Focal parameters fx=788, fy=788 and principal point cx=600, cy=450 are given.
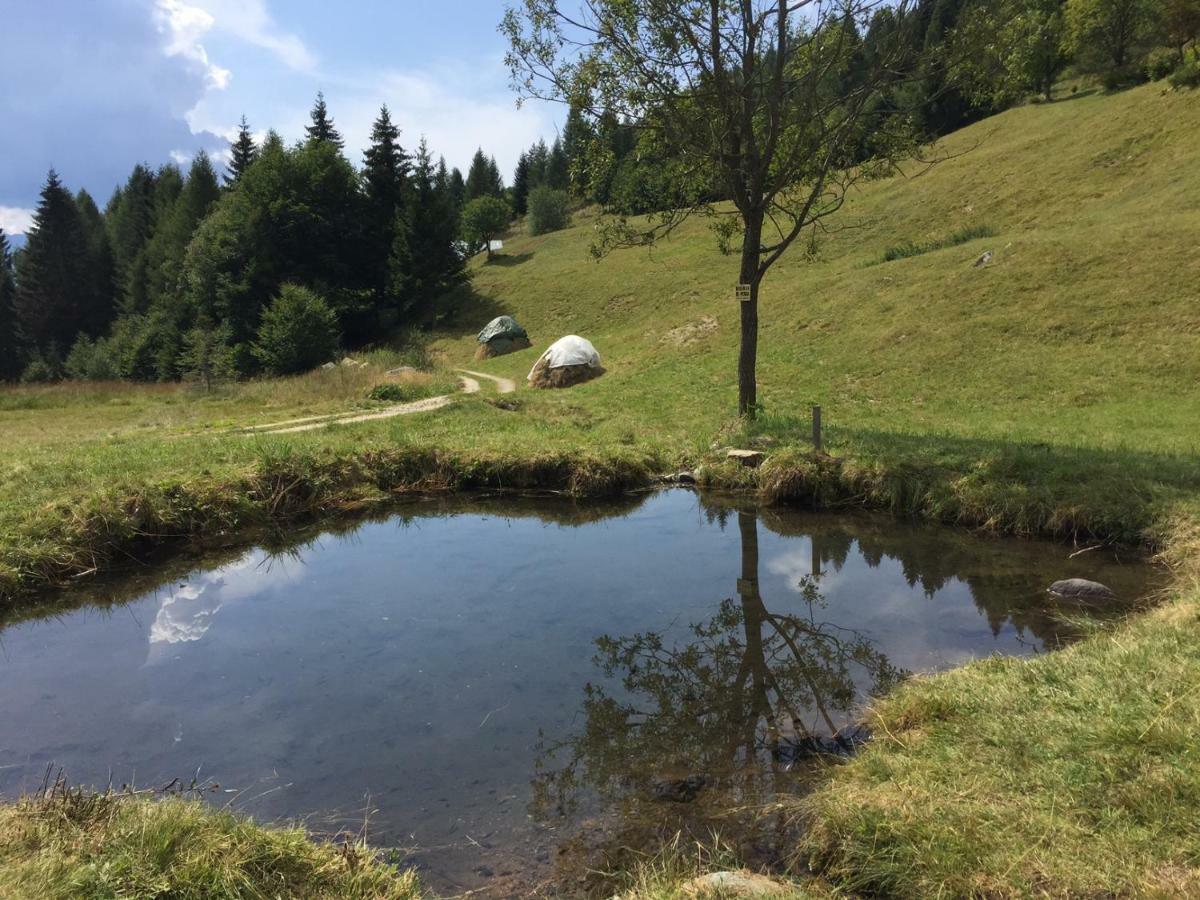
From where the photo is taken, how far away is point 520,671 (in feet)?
27.0

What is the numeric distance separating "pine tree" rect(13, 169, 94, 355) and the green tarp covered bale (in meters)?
49.7

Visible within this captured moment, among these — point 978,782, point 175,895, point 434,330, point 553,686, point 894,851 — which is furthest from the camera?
point 434,330

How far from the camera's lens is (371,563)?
39.7 ft

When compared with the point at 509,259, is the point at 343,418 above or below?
below

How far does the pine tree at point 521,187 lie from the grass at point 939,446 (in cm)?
7223

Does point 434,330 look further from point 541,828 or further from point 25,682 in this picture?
point 541,828

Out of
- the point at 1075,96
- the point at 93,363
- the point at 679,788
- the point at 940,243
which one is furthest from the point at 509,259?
the point at 679,788

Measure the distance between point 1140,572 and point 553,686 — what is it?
25.3ft

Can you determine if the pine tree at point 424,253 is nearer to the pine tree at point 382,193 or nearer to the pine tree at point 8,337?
the pine tree at point 382,193

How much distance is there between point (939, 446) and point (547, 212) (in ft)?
225

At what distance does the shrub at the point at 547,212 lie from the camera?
7769cm

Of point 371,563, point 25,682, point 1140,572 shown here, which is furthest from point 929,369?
point 25,682

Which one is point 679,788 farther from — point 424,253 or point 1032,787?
point 424,253

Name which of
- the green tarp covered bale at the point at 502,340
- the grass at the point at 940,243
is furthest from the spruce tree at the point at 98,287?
the grass at the point at 940,243
